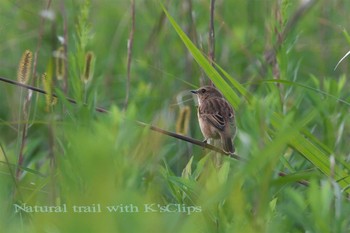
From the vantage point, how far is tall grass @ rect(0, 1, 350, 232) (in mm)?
1738

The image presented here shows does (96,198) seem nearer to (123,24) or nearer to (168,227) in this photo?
(168,227)

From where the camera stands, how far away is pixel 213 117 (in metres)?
4.02

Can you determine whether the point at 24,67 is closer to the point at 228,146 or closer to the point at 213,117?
the point at 228,146

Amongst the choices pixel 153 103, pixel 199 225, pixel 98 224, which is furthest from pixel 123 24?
pixel 98 224

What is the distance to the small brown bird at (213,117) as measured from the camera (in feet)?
12.8

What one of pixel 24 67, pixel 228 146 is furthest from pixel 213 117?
pixel 24 67

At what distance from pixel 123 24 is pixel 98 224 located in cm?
479

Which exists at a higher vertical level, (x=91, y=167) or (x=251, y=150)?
(x=251, y=150)

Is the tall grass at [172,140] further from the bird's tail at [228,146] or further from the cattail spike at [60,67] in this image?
the bird's tail at [228,146]

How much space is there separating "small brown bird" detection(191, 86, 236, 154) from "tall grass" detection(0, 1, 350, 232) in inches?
4.2

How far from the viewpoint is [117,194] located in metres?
1.53

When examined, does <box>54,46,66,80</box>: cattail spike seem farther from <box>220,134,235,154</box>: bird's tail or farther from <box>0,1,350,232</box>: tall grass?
<box>220,134,235,154</box>: bird's tail

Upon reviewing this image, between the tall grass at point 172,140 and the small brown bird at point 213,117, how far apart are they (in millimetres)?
106

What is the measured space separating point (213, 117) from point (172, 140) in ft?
1.86
